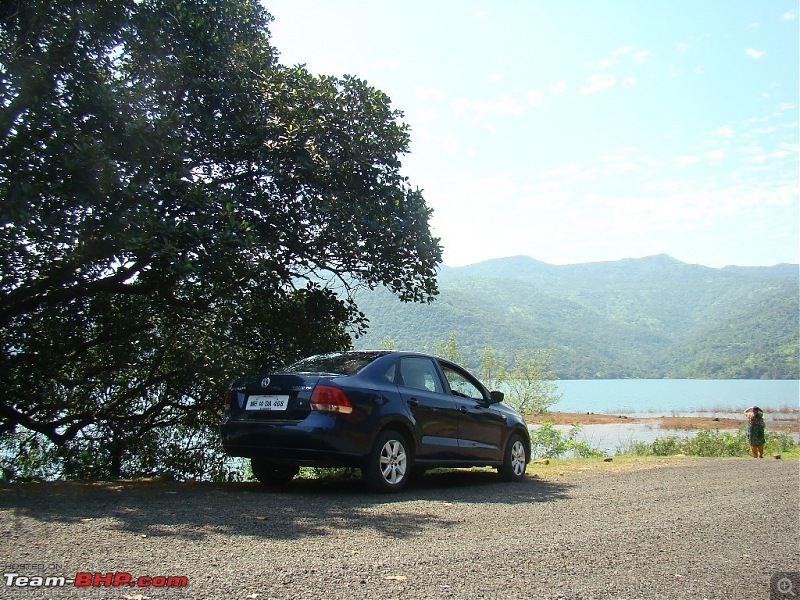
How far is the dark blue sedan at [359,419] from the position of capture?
24.9ft

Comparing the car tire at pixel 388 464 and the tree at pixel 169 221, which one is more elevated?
the tree at pixel 169 221

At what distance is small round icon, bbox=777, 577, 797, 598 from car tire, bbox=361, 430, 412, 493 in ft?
13.9

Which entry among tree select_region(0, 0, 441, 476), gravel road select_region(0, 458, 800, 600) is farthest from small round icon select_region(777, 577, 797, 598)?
tree select_region(0, 0, 441, 476)

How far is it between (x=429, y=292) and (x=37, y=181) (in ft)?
21.2

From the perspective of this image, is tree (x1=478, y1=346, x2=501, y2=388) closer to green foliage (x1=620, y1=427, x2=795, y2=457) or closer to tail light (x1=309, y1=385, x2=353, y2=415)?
green foliage (x1=620, y1=427, x2=795, y2=457)

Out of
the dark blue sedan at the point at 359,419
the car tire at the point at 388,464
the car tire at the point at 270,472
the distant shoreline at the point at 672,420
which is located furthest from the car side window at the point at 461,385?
the distant shoreline at the point at 672,420

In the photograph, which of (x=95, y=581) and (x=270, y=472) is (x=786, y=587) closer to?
(x=95, y=581)

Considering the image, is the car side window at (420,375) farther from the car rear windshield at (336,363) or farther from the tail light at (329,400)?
the tail light at (329,400)

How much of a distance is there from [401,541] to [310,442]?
2507mm

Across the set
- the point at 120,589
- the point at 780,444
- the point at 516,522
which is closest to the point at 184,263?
the point at 516,522

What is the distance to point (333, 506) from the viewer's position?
6922 mm

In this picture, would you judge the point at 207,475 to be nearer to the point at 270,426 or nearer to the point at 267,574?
the point at 270,426

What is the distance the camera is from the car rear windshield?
8211 millimetres

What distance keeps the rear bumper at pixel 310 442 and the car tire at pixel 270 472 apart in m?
0.96
